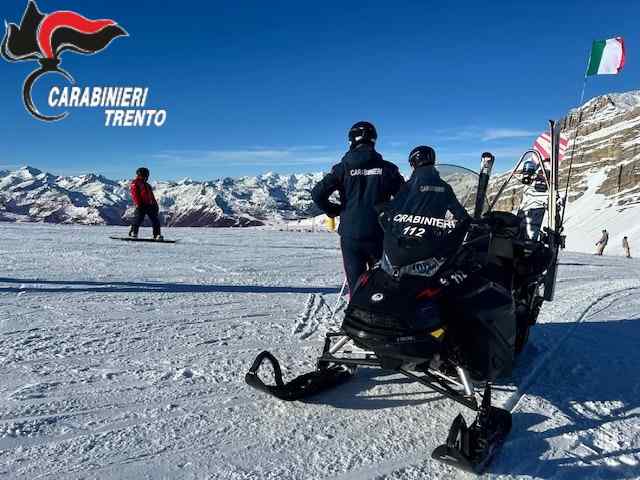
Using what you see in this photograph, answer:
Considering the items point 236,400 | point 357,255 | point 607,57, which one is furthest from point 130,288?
point 607,57

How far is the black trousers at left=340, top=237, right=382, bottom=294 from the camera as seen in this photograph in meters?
4.20

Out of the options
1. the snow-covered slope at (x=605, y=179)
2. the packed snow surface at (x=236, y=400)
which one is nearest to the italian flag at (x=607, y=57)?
the packed snow surface at (x=236, y=400)

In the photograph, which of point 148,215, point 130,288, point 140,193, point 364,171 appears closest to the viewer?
point 364,171

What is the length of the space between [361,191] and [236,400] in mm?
1997

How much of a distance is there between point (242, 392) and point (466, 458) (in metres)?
1.63

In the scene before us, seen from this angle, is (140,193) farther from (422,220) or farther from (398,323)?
(398,323)

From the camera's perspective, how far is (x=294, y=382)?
3.51 m

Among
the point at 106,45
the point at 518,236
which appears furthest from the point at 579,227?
the point at 518,236

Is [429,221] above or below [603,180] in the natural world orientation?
below

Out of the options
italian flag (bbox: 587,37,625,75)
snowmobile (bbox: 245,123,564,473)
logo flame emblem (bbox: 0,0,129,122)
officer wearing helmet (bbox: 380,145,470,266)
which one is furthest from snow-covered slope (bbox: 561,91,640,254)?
snowmobile (bbox: 245,123,564,473)

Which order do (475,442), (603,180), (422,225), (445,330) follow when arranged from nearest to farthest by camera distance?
1. (475,442)
2. (445,330)
3. (422,225)
4. (603,180)

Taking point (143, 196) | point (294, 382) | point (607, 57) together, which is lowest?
Answer: point (294, 382)

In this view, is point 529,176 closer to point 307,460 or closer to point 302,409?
point 302,409

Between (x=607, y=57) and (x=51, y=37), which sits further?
(x=51, y=37)
